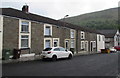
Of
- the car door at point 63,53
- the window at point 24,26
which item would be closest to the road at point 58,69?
the car door at point 63,53

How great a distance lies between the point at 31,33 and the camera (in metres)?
20.1

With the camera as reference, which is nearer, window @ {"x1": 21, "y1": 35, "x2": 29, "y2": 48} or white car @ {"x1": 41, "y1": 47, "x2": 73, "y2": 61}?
white car @ {"x1": 41, "y1": 47, "x2": 73, "y2": 61}

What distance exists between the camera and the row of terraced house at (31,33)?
17169 millimetres

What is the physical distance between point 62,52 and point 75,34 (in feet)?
39.9

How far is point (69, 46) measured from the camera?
28406 mm

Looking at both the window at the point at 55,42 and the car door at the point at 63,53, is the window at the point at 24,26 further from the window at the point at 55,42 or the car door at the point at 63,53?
the window at the point at 55,42

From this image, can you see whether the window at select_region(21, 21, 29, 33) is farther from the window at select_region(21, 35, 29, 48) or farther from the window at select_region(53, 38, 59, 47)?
the window at select_region(53, 38, 59, 47)

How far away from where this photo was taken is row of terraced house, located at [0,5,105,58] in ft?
56.3

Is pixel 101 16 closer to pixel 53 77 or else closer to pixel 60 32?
pixel 60 32

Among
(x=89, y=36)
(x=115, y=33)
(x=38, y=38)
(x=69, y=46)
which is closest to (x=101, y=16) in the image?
(x=115, y=33)

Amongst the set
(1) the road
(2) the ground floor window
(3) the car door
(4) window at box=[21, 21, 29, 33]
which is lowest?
(1) the road

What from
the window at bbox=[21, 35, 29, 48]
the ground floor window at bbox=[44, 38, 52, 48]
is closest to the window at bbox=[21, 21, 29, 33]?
the window at bbox=[21, 35, 29, 48]

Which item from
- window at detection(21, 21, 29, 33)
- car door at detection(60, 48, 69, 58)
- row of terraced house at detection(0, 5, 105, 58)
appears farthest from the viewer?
window at detection(21, 21, 29, 33)

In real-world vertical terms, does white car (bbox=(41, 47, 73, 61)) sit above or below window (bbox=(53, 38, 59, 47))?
below
